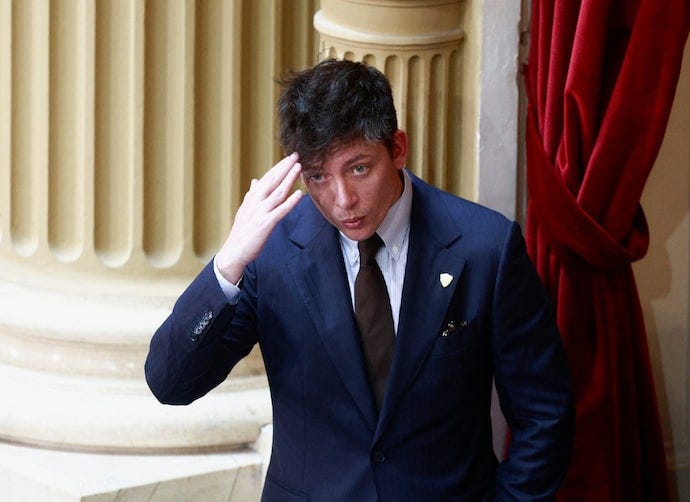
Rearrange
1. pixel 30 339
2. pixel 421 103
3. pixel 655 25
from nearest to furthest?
pixel 655 25
pixel 421 103
pixel 30 339

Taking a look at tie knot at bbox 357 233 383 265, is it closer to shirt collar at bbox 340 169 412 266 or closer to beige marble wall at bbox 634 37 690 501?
shirt collar at bbox 340 169 412 266

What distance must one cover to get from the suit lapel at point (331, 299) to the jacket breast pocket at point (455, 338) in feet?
0.54

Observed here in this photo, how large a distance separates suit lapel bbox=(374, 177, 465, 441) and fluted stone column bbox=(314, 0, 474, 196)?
900 mm

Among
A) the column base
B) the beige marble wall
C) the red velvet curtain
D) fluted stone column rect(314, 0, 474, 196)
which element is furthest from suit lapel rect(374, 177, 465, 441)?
the beige marble wall

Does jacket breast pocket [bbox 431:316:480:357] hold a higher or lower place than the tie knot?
lower

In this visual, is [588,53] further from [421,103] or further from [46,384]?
[46,384]

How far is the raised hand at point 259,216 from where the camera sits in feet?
9.78

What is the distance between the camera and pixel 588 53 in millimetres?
3768

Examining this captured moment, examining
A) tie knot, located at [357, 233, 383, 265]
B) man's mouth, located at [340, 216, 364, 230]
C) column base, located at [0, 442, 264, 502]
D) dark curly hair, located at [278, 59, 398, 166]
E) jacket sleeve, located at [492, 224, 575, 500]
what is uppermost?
dark curly hair, located at [278, 59, 398, 166]

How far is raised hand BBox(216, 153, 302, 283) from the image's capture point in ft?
9.78

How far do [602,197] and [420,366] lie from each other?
3.20ft

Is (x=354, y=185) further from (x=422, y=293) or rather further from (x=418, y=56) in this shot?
(x=418, y=56)

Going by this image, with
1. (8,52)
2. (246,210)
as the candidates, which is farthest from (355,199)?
(8,52)

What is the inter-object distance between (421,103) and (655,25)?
26.1 inches
